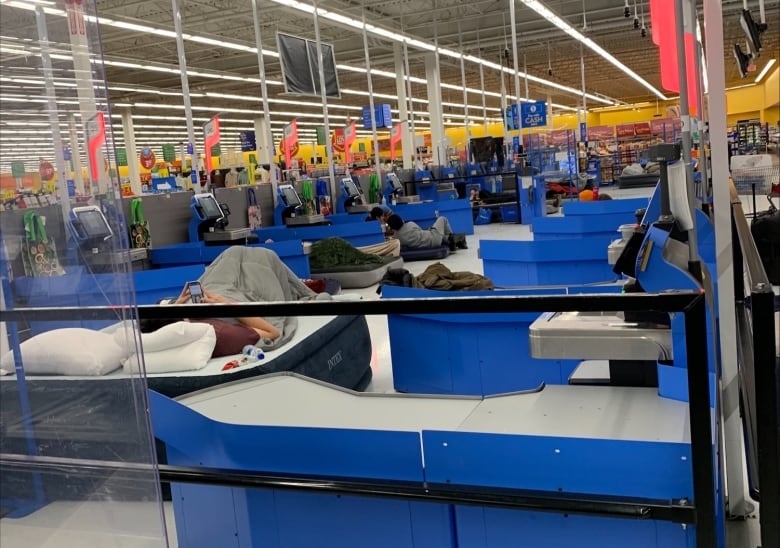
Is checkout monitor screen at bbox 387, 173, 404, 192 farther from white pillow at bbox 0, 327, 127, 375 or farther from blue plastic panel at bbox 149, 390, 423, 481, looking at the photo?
white pillow at bbox 0, 327, 127, 375

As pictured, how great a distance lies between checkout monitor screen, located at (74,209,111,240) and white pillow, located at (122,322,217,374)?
8.31ft

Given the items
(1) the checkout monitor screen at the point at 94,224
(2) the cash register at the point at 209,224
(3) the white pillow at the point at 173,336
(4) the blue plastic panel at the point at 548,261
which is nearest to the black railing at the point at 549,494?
(1) the checkout monitor screen at the point at 94,224

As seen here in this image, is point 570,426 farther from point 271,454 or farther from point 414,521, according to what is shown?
point 271,454

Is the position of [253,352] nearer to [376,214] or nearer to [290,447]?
[290,447]

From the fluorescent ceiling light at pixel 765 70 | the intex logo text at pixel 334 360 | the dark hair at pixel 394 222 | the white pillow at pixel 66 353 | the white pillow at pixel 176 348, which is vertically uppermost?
the fluorescent ceiling light at pixel 765 70

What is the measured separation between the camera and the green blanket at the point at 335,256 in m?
9.41

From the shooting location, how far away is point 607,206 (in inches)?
354

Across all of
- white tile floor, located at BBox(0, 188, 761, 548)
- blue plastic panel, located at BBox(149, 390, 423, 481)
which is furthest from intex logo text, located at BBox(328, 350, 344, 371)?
white tile floor, located at BBox(0, 188, 761, 548)

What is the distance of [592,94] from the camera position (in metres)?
44.6

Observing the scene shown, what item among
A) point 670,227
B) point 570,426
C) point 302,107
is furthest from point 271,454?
point 302,107

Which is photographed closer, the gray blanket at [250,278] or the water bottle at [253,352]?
the water bottle at [253,352]

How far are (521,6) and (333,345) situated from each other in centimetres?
1595

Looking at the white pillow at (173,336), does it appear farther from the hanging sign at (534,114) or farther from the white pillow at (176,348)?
the hanging sign at (534,114)

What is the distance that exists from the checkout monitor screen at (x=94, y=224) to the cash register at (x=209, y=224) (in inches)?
300
